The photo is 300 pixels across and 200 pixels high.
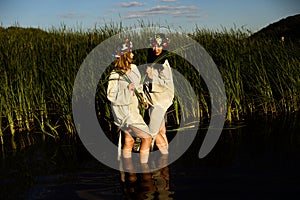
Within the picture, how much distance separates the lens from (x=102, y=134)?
6.95 m

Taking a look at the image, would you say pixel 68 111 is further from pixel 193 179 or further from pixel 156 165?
pixel 193 179

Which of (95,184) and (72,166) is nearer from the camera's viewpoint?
(95,184)

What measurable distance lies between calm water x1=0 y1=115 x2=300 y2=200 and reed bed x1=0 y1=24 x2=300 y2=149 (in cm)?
98

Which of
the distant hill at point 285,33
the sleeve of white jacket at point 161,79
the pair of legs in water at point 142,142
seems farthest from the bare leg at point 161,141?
the distant hill at point 285,33

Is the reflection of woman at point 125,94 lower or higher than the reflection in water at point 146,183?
higher

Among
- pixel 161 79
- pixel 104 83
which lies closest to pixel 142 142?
pixel 161 79

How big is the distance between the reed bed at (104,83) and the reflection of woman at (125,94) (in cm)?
157

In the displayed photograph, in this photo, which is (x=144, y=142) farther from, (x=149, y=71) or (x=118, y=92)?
(x=149, y=71)

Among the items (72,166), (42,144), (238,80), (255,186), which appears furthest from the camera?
(238,80)

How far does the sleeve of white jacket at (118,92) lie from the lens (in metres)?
4.67

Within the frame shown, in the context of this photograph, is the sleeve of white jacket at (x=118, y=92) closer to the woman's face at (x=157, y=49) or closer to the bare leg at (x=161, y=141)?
the woman's face at (x=157, y=49)

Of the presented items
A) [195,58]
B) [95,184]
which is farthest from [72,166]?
[195,58]

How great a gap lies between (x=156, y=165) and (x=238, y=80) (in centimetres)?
Result: 304

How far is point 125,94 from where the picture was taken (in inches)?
184
